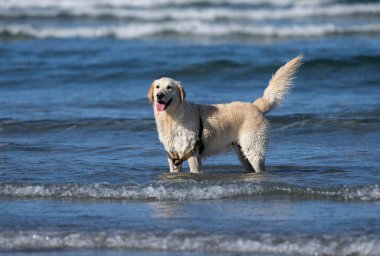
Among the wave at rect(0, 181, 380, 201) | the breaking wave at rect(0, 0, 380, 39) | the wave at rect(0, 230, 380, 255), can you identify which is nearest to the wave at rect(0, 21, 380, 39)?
the breaking wave at rect(0, 0, 380, 39)

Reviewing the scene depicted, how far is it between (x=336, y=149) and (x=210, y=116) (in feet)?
6.34

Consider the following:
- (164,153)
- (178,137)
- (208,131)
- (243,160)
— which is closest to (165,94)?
(178,137)

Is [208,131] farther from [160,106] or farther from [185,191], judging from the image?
[185,191]

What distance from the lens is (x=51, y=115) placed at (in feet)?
37.9

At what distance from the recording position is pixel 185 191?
7.21 meters

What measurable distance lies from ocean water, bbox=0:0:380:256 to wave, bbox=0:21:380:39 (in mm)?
65

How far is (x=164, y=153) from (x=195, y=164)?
1276mm

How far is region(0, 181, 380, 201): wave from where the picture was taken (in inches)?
279

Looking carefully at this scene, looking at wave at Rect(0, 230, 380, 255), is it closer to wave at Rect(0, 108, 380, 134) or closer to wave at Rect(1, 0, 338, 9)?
wave at Rect(0, 108, 380, 134)

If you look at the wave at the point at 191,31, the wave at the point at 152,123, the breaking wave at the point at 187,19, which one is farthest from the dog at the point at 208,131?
the breaking wave at the point at 187,19

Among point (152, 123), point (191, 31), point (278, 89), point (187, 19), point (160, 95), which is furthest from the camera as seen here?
point (187, 19)

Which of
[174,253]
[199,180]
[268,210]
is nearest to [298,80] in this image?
[199,180]

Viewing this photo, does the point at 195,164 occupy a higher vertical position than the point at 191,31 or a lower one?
lower

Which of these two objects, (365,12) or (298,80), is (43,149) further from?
(365,12)
